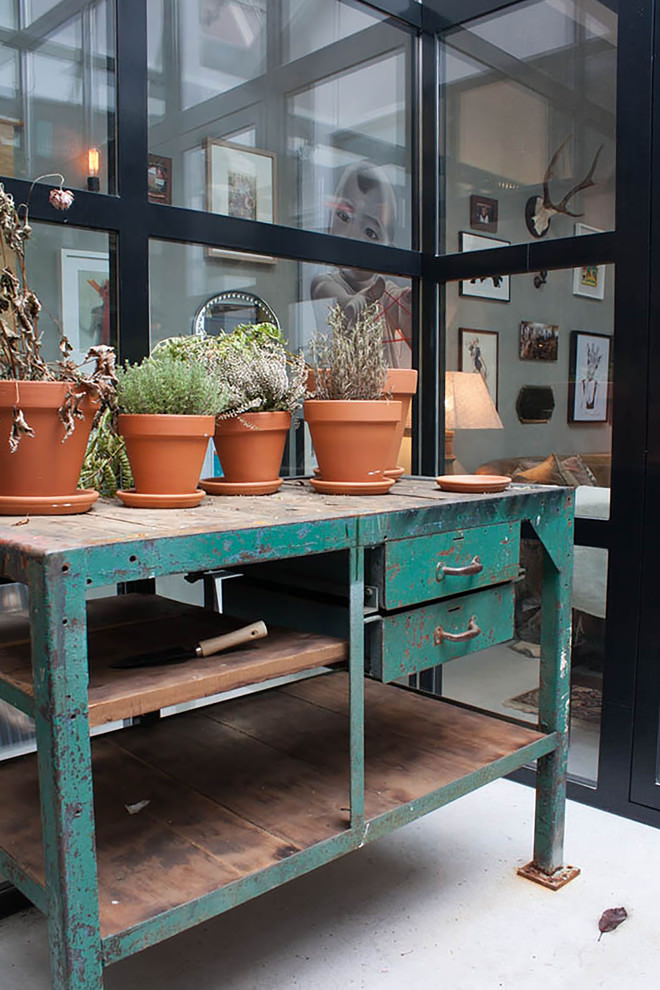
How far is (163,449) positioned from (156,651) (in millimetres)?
358

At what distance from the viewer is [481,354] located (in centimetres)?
271

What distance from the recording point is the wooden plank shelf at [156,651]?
1.29 meters

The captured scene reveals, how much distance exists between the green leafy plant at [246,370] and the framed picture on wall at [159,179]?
0.41 meters

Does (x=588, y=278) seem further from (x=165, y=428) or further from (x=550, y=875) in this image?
(x=550, y=875)

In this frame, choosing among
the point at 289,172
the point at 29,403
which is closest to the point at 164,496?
the point at 29,403

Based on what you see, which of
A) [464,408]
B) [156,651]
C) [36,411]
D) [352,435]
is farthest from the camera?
[464,408]

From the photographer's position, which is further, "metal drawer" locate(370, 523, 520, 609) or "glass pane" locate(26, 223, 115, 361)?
"glass pane" locate(26, 223, 115, 361)

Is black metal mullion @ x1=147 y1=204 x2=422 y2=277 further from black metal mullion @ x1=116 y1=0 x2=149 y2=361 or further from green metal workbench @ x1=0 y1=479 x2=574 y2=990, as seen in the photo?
green metal workbench @ x1=0 y1=479 x2=574 y2=990

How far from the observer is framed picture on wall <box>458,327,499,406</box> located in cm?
268

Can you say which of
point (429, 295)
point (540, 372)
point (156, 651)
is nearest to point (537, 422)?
point (540, 372)

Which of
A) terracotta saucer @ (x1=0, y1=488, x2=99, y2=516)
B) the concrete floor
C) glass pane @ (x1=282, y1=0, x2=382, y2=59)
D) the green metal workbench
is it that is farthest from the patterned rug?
glass pane @ (x1=282, y1=0, x2=382, y2=59)

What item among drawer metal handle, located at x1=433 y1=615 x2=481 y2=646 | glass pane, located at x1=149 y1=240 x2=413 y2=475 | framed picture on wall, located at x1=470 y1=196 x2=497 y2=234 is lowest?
drawer metal handle, located at x1=433 y1=615 x2=481 y2=646

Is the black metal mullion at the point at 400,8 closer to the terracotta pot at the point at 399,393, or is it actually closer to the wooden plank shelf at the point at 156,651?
the terracotta pot at the point at 399,393

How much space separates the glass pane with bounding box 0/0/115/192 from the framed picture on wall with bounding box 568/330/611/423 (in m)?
1.31
